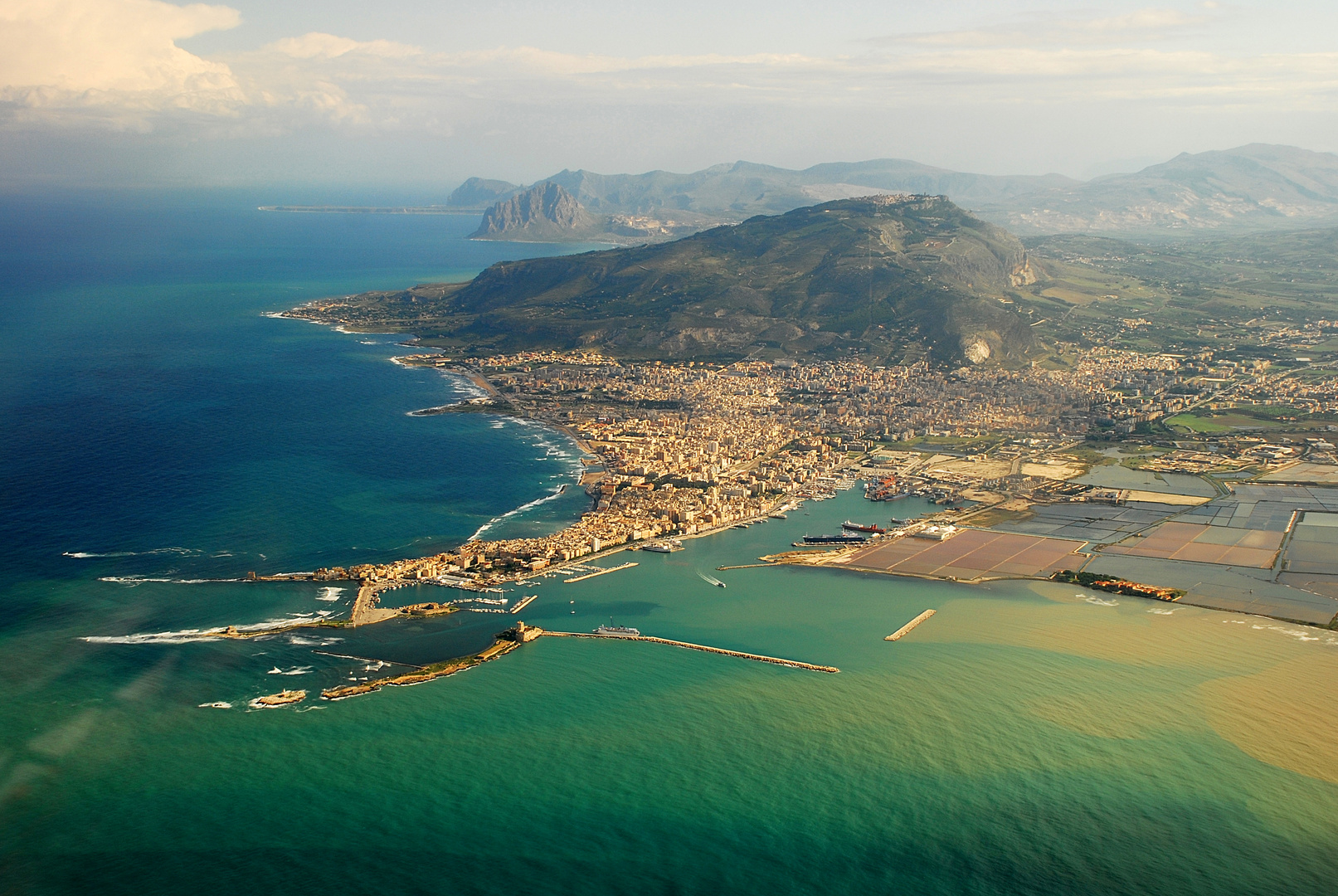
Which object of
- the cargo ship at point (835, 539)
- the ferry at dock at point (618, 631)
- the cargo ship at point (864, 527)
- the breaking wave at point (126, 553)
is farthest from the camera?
the cargo ship at point (864, 527)

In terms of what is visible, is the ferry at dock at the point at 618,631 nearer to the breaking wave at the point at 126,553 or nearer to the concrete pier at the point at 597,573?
the concrete pier at the point at 597,573

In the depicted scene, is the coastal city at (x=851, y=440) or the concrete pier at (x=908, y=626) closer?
the concrete pier at (x=908, y=626)

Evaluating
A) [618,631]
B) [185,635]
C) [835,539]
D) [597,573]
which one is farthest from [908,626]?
[185,635]

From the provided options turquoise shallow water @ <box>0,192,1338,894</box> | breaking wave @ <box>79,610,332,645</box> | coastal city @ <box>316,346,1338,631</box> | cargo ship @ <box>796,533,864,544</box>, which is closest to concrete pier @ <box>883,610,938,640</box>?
turquoise shallow water @ <box>0,192,1338,894</box>

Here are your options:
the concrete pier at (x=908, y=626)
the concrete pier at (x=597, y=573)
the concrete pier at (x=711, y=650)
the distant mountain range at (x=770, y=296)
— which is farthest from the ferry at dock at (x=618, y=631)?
the distant mountain range at (x=770, y=296)

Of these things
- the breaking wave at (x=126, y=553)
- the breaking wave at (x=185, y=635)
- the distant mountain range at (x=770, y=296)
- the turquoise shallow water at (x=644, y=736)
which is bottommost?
the turquoise shallow water at (x=644, y=736)

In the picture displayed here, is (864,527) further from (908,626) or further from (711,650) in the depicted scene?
(711,650)

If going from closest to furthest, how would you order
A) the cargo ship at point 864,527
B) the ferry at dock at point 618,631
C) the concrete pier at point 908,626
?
the concrete pier at point 908,626 → the ferry at dock at point 618,631 → the cargo ship at point 864,527

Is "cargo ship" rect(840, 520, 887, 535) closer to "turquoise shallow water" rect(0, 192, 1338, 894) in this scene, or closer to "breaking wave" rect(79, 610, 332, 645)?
"turquoise shallow water" rect(0, 192, 1338, 894)
